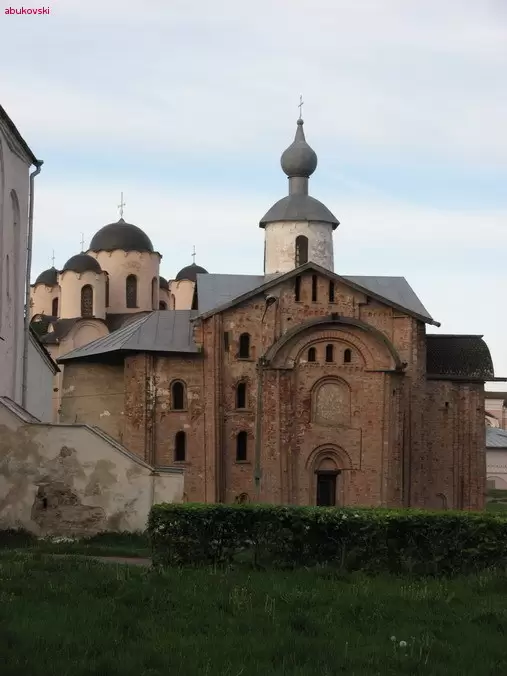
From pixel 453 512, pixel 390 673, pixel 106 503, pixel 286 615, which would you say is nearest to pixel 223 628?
pixel 286 615

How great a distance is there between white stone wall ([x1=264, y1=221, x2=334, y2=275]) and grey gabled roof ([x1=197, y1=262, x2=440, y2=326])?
0.87m

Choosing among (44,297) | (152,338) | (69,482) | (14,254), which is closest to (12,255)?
(14,254)

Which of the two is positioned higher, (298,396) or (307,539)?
(298,396)

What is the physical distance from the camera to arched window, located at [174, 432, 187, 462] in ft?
118

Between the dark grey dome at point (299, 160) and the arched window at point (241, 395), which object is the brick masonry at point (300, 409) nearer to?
the arched window at point (241, 395)

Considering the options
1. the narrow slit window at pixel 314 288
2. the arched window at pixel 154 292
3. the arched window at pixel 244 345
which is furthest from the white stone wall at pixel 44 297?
the narrow slit window at pixel 314 288

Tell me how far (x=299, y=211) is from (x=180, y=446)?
10.1 m

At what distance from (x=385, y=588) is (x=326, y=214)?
2974 centimetres

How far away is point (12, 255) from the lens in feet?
75.7

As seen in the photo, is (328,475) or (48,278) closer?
(328,475)

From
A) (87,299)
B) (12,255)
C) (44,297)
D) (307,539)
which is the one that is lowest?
(307,539)

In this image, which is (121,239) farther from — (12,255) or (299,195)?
(12,255)

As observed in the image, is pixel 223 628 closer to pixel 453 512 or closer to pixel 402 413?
pixel 453 512

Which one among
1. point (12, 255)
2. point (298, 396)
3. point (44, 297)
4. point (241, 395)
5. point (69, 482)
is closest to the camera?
point (69, 482)
